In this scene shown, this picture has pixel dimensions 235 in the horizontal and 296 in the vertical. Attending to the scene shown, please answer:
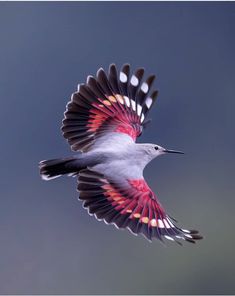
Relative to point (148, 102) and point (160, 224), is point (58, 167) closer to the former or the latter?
point (160, 224)

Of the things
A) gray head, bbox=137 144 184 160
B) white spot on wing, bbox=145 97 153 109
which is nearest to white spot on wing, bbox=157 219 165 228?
gray head, bbox=137 144 184 160

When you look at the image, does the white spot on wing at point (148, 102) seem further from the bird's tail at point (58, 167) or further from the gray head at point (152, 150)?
the bird's tail at point (58, 167)

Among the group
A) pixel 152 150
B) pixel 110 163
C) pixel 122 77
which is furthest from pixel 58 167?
pixel 122 77

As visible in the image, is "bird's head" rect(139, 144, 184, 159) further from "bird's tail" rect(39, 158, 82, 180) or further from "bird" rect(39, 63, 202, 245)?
"bird's tail" rect(39, 158, 82, 180)

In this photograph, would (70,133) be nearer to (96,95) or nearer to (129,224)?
(96,95)

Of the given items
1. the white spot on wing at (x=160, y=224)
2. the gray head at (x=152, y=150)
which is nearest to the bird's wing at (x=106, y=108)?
the gray head at (x=152, y=150)

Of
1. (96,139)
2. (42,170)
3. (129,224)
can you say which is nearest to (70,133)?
(96,139)

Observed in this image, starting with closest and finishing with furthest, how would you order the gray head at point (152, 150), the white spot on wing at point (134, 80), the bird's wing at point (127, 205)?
1. the bird's wing at point (127, 205)
2. the gray head at point (152, 150)
3. the white spot on wing at point (134, 80)
